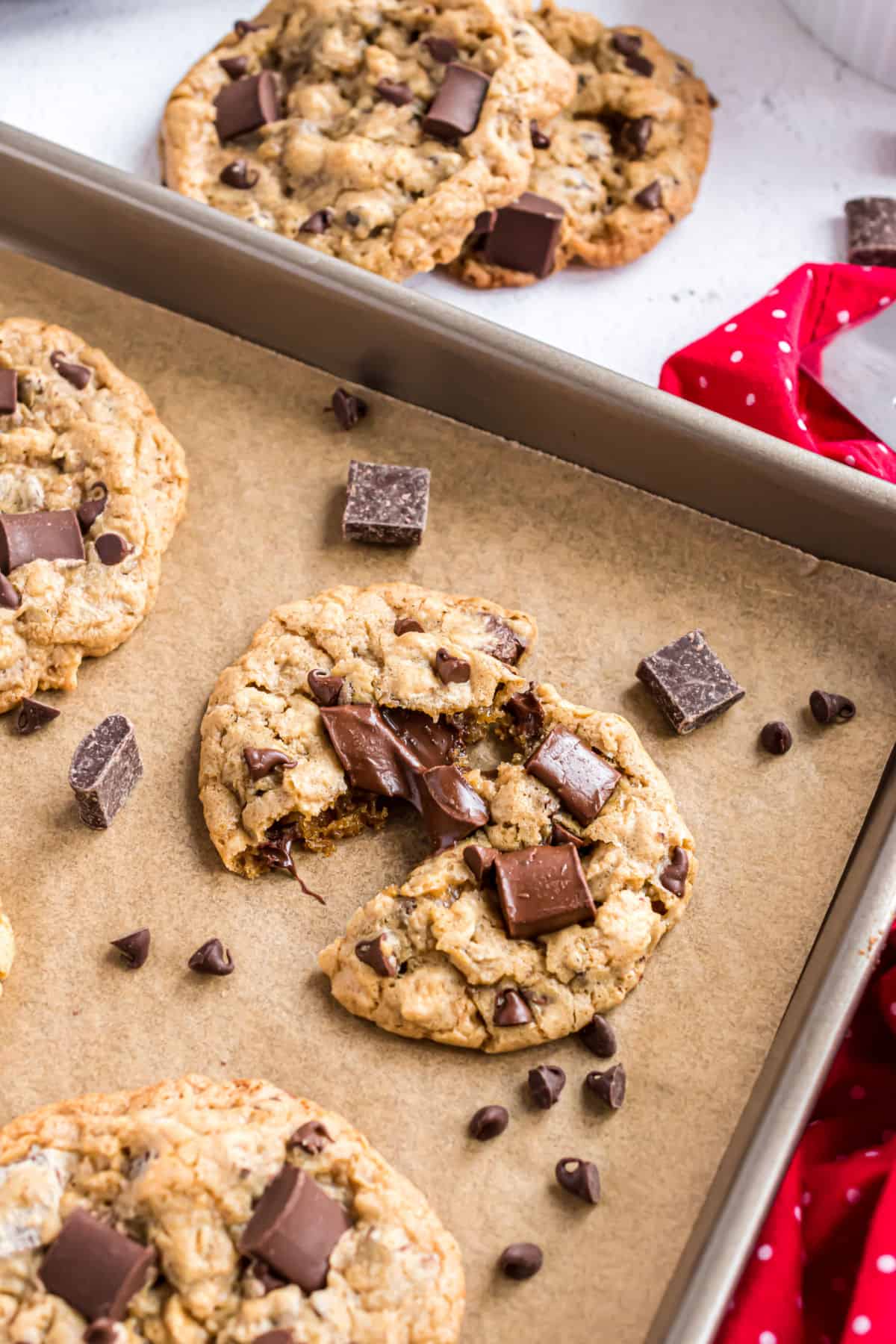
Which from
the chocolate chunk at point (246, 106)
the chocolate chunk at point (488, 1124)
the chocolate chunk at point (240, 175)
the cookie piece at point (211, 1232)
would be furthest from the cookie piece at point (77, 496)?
the chocolate chunk at point (488, 1124)

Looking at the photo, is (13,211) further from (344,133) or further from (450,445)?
(450,445)

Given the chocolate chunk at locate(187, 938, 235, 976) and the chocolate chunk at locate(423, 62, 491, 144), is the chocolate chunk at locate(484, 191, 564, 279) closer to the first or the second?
the chocolate chunk at locate(423, 62, 491, 144)

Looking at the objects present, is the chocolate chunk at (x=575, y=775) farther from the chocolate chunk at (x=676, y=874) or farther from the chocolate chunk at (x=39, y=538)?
the chocolate chunk at (x=39, y=538)

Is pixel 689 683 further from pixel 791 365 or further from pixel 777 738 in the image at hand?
pixel 791 365

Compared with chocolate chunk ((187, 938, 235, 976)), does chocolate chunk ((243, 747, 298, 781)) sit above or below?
above

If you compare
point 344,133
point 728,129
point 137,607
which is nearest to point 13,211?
point 344,133

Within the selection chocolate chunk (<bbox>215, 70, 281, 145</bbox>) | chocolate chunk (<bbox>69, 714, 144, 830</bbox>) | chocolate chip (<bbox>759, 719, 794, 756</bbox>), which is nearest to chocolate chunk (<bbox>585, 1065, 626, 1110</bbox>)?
chocolate chip (<bbox>759, 719, 794, 756</bbox>)
